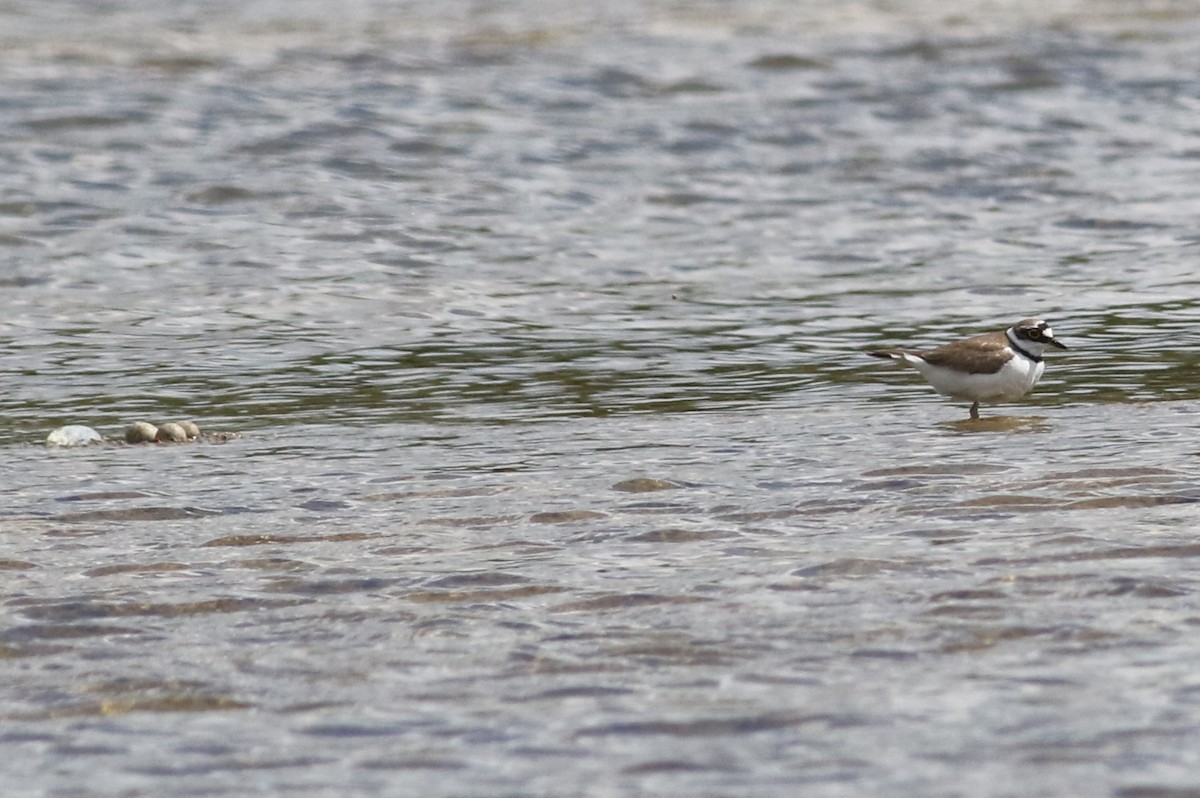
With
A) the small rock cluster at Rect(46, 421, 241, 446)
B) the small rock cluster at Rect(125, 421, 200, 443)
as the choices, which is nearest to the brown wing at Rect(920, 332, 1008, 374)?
the small rock cluster at Rect(46, 421, 241, 446)

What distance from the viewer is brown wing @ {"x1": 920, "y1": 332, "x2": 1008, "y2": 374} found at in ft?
34.5

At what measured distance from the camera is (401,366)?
1241 cm

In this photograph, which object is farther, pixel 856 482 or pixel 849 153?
pixel 849 153

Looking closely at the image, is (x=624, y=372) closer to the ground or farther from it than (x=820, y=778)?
closer to the ground

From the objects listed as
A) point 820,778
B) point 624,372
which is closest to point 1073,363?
point 624,372

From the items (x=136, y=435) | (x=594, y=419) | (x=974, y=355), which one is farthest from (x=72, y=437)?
(x=974, y=355)

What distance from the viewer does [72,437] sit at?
10.1m

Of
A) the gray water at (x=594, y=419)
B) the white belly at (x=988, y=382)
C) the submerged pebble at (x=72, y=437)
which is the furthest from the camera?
the white belly at (x=988, y=382)

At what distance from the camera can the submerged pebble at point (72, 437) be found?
10.1 metres

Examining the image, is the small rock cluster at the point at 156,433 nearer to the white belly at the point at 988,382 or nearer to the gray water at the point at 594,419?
the gray water at the point at 594,419

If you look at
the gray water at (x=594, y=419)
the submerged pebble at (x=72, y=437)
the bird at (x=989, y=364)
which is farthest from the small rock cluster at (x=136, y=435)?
the bird at (x=989, y=364)

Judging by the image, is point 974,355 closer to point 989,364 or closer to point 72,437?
point 989,364

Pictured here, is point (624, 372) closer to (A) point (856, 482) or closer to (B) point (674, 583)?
(A) point (856, 482)

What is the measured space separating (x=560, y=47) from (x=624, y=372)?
43.4 ft
